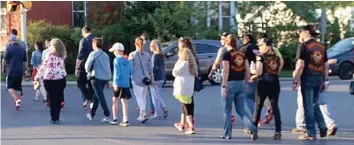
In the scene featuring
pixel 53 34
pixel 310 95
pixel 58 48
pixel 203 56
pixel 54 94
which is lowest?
pixel 54 94

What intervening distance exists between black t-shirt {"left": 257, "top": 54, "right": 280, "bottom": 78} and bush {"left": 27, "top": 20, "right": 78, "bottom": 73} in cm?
1866

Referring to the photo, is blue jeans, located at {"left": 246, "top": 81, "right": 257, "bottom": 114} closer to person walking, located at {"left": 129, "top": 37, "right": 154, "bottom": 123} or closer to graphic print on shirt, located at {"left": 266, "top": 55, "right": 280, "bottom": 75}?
graphic print on shirt, located at {"left": 266, "top": 55, "right": 280, "bottom": 75}

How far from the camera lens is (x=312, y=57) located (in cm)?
1094

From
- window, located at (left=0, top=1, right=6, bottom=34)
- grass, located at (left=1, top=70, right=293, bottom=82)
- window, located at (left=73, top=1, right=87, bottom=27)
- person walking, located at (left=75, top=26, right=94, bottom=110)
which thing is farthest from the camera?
window, located at (left=73, top=1, right=87, bottom=27)

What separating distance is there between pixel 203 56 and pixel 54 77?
10249 mm

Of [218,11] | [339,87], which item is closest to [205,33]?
[218,11]

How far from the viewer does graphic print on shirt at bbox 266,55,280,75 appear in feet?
36.9

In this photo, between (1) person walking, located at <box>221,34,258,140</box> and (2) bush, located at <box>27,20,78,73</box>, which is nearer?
(1) person walking, located at <box>221,34,258,140</box>

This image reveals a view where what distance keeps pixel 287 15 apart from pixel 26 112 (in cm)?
2064

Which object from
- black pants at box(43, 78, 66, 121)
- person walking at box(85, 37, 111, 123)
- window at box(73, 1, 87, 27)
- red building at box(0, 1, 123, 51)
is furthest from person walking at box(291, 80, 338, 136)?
window at box(73, 1, 87, 27)

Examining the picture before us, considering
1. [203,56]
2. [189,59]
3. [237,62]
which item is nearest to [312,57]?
[237,62]

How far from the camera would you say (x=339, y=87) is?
69.8 ft

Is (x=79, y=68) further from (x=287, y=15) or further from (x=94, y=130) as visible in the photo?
(x=287, y=15)

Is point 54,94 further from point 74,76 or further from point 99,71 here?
point 74,76
